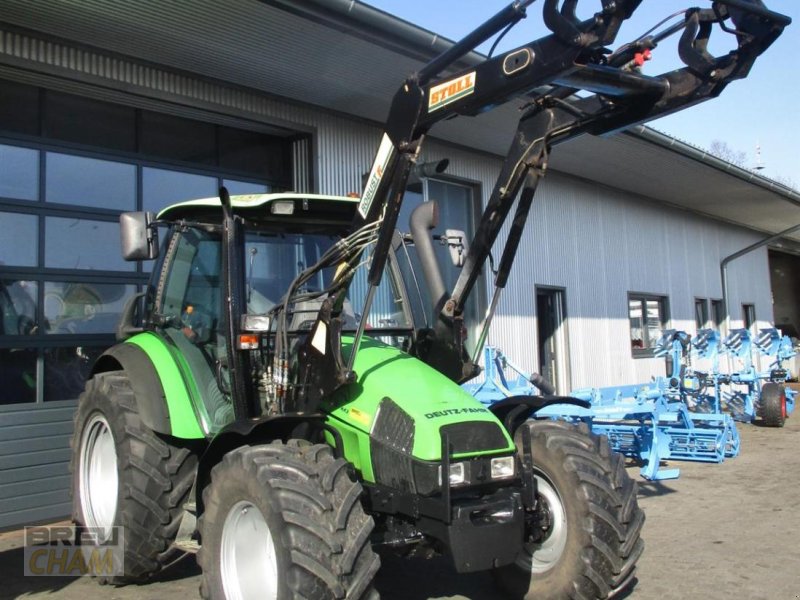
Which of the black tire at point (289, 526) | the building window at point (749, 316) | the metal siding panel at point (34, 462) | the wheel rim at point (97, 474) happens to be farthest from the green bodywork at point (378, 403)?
the building window at point (749, 316)

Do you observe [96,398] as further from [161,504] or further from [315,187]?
[315,187]

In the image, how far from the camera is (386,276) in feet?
15.5

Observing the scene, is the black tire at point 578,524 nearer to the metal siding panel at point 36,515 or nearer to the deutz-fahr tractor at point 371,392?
the deutz-fahr tractor at point 371,392

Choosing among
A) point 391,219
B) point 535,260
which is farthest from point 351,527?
point 535,260

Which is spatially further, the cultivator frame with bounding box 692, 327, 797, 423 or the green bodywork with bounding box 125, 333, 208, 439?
the cultivator frame with bounding box 692, 327, 797, 423

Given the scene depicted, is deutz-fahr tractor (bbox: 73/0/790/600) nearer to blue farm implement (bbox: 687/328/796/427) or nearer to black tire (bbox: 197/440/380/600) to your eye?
black tire (bbox: 197/440/380/600)

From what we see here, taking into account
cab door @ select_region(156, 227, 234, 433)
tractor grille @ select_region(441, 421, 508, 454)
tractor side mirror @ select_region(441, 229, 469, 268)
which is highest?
tractor side mirror @ select_region(441, 229, 469, 268)

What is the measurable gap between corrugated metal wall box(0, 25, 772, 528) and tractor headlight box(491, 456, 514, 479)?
5131 mm

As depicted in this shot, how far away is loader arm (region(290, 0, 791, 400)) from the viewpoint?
3.03m

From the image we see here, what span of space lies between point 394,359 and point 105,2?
436 cm

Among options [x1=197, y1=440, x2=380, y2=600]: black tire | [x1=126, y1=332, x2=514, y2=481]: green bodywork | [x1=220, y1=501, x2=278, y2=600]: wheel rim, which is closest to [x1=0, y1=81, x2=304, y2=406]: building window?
[x1=126, y1=332, x2=514, y2=481]: green bodywork

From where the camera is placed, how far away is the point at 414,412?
3527mm

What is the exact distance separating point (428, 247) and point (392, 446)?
120 cm

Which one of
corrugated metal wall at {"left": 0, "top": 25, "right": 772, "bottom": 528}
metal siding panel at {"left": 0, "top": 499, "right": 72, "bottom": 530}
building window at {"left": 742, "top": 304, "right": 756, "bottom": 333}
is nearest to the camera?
metal siding panel at {"left": 0, "top": 499, "right": 72, "bottom": 530}
